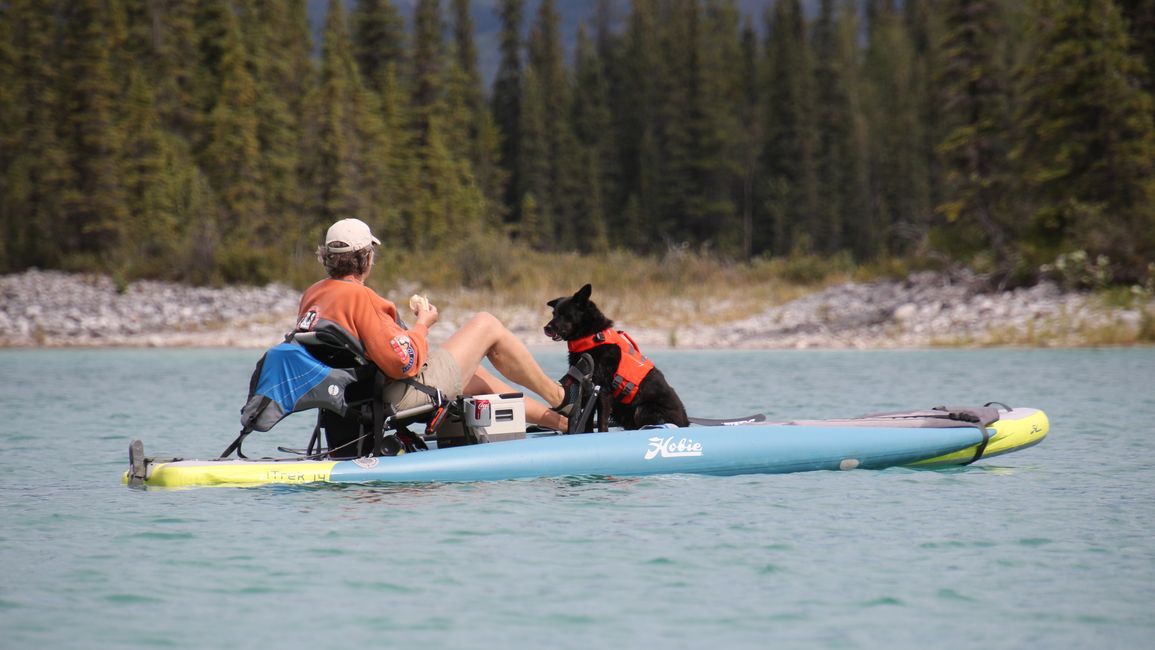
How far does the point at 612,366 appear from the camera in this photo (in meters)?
7.44

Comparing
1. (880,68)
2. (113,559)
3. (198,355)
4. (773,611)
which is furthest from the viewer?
(880,68)

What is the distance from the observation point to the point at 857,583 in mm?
4871

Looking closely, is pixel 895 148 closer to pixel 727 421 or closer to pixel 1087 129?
pixel 1087 129

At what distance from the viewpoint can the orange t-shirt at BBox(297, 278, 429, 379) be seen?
6359 millimetres

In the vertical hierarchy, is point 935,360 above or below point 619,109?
below

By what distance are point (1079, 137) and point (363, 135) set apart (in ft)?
78.3

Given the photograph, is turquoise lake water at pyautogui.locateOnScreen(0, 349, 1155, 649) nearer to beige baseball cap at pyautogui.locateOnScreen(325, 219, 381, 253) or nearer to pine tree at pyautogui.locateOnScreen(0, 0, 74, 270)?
beige baseball cap at pyautogui.locateOnScreen(325, 219, 381, 253)

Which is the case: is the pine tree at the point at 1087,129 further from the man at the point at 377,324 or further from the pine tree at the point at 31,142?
the pine tree at the point at 31,142

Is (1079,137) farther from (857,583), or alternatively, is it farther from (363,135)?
(363,135)

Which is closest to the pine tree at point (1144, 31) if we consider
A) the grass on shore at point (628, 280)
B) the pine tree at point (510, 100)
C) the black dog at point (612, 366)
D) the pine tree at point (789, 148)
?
the grass on shore at point (628, 280)

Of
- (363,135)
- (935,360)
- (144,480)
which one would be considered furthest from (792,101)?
(144,480)

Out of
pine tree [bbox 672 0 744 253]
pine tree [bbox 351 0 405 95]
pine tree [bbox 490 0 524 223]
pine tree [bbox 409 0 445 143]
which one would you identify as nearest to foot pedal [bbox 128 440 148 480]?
pine tree [bbox 409 0 445 143]

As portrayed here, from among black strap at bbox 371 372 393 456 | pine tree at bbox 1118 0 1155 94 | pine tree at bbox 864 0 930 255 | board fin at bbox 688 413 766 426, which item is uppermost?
pine tree at bbox 864 0 930 255

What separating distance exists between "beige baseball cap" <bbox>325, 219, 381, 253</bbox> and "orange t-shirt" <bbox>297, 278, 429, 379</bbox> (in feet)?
0.62
